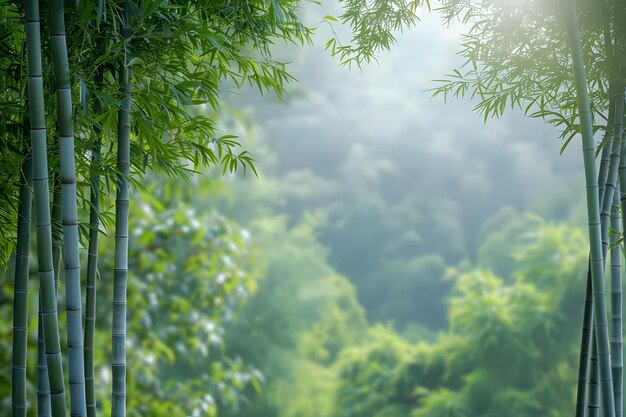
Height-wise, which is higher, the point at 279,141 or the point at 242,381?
the point at 279,141

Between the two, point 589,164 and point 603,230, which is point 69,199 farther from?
point 603,230

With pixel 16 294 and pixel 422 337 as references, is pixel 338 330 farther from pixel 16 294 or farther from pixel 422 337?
pixel 16 294

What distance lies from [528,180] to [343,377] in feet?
8.04

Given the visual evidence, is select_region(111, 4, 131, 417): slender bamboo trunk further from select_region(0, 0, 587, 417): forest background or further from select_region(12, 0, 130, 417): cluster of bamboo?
→ select_region(0, 0, 587, 417): forest background

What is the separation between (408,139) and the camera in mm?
6883

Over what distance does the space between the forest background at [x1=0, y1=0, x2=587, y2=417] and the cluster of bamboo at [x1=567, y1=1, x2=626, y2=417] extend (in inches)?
145

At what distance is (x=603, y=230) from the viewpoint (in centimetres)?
253

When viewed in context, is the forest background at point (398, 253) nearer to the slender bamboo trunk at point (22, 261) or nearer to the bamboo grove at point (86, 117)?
the bamboo grove at point (86, 117)

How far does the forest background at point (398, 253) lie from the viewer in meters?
6.50

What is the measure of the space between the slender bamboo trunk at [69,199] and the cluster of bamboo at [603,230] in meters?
1.43

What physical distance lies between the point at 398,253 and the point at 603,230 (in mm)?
4325

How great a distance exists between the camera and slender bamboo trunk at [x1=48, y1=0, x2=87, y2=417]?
78.3 inches

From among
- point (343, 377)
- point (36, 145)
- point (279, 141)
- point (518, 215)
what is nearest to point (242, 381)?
point (343, 377)

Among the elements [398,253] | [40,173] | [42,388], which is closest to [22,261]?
[42,388]
